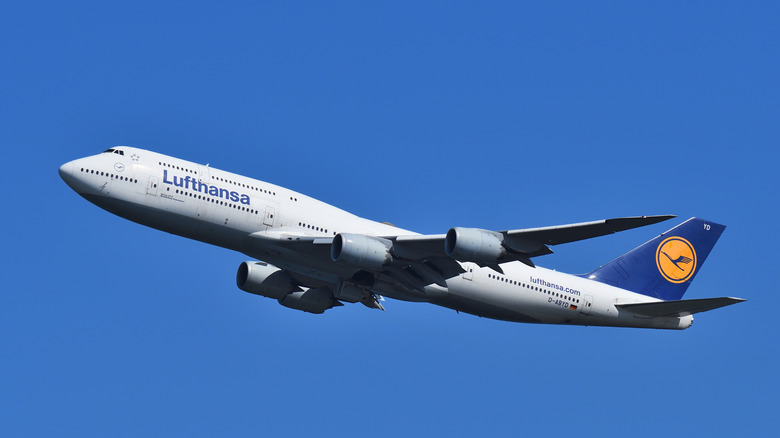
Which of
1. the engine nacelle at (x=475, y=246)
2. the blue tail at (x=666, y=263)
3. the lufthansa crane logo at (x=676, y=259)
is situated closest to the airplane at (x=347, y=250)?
the engine nacelle at (x=475, y=246)

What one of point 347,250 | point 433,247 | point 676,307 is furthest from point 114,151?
point 676,307

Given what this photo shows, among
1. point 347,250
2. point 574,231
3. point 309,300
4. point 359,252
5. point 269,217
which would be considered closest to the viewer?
point 574,231

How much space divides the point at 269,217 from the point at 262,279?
6.60 m

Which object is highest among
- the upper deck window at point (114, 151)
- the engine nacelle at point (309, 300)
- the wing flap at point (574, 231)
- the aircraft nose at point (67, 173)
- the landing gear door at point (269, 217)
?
the upper deck window at point (114, 151)

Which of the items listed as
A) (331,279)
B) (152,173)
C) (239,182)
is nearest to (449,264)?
(331,279)

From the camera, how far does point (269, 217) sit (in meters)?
45.1

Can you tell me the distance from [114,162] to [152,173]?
1756 millimetres

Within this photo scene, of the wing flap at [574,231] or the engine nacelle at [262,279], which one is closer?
the wing flap at [574,231]

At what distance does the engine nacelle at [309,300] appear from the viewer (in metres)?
52.1

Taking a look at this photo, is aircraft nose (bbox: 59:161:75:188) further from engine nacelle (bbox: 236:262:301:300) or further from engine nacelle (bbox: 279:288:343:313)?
engine nacelle (bbox: 279:288:343:313)

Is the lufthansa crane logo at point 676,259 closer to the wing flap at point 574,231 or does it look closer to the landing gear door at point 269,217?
the wing flap at point 574,231

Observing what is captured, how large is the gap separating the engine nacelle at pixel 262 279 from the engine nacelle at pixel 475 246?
11949 mm

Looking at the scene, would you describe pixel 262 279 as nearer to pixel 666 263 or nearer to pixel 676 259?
pixel 666 263

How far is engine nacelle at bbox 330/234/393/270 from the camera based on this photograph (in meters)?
43.1
